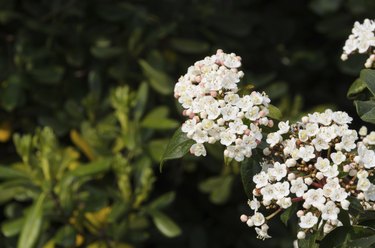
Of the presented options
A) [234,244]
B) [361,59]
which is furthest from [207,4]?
[234,244]

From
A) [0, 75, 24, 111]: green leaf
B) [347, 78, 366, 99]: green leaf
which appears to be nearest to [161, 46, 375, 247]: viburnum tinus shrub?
[347, 78, 366, 99]: green leaf

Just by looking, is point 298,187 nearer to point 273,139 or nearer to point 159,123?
point 273,139

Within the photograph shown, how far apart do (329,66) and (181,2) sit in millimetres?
770

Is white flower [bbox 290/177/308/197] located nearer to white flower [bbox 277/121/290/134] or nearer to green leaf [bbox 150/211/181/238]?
white flower [bbox 277/121/290/134]

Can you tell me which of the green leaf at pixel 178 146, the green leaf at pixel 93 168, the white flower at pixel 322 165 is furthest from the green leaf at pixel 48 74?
the white flower at pixel 322 165

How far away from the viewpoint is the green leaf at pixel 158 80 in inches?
96.1

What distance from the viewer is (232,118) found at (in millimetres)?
1315

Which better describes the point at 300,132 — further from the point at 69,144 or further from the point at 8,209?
the point at 69,144

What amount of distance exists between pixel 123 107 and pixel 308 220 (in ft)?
3.53

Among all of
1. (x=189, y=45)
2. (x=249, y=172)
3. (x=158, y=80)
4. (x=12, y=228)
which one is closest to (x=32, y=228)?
(x=12, y=228)

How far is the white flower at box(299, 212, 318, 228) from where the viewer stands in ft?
4.20

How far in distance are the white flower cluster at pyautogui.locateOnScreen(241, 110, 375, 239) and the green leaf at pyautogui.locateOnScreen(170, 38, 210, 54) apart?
1205mm

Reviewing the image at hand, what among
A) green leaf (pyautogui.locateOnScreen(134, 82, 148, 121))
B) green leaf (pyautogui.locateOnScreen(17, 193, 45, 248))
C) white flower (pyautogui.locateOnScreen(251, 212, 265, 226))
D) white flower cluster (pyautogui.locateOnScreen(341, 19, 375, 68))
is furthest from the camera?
green leaf (pyautogui.locateOnScreen(134, 82, 148, 121))

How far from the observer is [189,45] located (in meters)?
2.57
